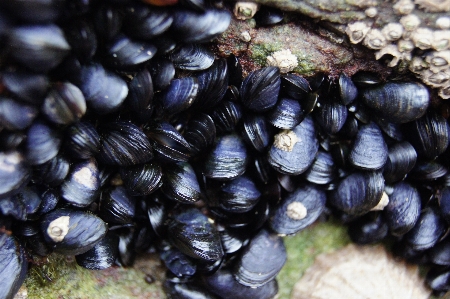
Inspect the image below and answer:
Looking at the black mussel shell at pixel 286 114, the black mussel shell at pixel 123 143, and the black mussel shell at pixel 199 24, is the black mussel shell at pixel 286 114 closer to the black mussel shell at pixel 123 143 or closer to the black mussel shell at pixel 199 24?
the black mussel shell at pixel 199 24

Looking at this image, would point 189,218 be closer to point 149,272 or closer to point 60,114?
point 149,272

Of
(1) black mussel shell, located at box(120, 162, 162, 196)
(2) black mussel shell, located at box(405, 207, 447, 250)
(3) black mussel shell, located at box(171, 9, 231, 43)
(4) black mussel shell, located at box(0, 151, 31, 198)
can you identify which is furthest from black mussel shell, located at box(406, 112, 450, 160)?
(4) black mussel shell, located at box(0, 151, 31, 198)

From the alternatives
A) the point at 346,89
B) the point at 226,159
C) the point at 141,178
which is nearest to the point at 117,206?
the point at 141,178

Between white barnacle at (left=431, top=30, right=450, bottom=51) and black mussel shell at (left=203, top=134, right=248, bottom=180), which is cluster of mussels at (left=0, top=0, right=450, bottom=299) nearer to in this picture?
black mussel shell at (left=203, top=134, right=248, bottom=180)

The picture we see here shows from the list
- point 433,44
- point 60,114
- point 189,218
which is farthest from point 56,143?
point 433,44

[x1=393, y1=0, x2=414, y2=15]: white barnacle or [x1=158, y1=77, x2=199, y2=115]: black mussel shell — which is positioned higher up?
[x1=393, y1=0, x2=414, y2=15]: white barnacle

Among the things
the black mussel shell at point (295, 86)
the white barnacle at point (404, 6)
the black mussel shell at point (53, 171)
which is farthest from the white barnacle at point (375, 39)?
the black mussel shell at point (53, 171)
